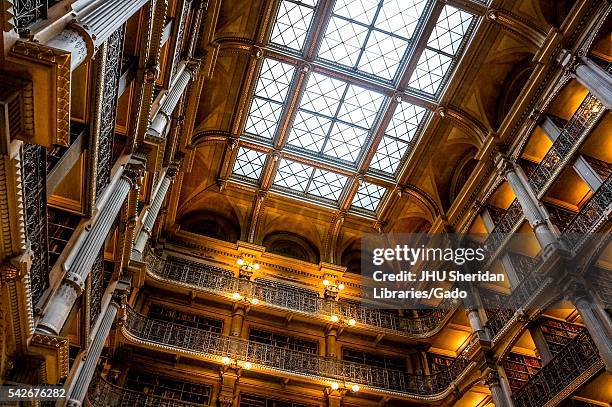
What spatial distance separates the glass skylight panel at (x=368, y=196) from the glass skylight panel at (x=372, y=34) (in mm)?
4629

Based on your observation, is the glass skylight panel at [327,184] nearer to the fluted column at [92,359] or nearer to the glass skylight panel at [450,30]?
the glass skylight panel at [450,30]

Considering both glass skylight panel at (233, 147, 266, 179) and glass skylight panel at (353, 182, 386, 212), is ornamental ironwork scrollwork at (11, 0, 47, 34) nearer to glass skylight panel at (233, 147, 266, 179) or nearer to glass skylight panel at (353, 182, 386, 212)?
glass skylight panel at (233, 147, 266, 179)

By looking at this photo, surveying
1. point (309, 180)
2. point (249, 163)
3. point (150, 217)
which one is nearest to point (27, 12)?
point (150, 217)

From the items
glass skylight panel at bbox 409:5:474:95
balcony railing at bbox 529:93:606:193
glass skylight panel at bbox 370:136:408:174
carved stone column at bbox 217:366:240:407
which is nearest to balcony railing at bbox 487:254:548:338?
balcony railing at bbox 529:93:606:193

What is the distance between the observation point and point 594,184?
10.8 m

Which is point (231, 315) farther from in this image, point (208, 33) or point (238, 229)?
point (208, 33)

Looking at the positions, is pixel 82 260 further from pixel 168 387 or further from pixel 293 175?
pixel 293 175

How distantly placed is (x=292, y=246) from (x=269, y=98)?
21.1 feet

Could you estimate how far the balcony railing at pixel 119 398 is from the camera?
1060 centimetres

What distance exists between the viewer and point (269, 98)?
16.4 meters

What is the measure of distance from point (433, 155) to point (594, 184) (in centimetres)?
668

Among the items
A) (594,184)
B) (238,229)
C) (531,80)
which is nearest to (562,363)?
(594,184)

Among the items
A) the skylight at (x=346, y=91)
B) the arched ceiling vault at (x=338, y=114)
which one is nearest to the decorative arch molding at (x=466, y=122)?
the arched ceiling vault at (x=338, y=114)

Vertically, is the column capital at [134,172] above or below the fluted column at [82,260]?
above
